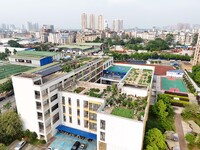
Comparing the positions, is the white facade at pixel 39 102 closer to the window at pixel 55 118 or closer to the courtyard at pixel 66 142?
the window at pixel 55 118

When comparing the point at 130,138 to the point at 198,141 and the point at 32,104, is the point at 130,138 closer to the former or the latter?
the point at 198,141

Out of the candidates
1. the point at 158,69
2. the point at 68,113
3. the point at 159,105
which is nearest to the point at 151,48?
the point at 158,69

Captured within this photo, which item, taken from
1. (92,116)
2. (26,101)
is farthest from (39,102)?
(92,116)

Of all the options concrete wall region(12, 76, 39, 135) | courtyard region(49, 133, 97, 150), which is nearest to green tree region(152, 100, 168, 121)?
courtyard region(49, 133, 97, 150)

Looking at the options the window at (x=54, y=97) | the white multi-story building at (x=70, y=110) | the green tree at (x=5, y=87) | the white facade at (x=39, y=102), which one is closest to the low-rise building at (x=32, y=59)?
the green tree at (x=5, y=87)

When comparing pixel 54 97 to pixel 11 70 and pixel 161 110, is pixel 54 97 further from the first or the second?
pixel 11 70

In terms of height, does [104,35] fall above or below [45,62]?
above

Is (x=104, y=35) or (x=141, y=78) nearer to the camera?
(x=141, y=78)
